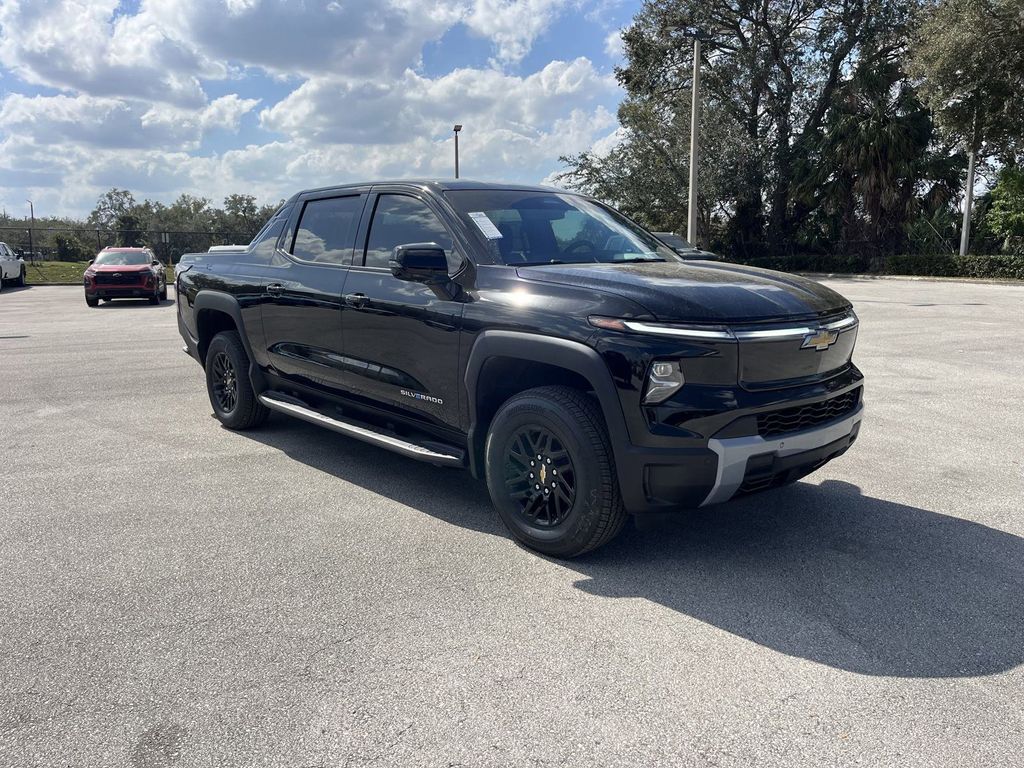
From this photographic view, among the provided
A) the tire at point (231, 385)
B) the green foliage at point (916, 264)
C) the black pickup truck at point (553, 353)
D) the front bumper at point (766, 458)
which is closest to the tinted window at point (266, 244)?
the black pickup truck at point (553, 353)

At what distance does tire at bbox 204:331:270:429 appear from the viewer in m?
6.17

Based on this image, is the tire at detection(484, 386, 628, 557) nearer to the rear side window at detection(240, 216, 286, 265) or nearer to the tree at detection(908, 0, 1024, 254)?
the rear side window at detection(240, 216, 286, 265)

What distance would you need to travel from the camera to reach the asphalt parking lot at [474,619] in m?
2.52

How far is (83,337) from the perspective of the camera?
1293cm

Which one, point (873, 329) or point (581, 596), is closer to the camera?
point (581, 596)

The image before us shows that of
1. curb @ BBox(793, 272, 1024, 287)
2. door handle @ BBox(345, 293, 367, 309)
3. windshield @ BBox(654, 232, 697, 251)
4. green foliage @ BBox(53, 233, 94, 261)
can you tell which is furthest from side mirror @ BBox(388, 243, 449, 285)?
green foliage @ BBox(53, 233, 94, 261)

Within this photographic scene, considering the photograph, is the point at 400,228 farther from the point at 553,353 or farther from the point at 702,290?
the point at 702,290

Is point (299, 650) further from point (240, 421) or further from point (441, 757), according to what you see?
point (240, 421)

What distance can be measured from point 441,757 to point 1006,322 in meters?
14.1

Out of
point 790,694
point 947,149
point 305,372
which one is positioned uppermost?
point 947,149

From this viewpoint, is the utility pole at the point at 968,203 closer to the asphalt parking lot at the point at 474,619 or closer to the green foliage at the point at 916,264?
the green foliage at the point at 916,264

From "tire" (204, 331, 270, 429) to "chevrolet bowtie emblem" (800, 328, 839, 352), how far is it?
13.4 feet

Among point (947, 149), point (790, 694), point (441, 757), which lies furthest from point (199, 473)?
point (947, 149)

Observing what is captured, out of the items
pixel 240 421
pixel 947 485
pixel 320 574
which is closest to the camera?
pixel 320 574
